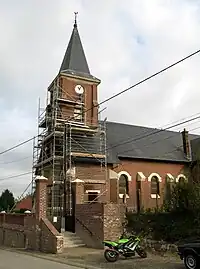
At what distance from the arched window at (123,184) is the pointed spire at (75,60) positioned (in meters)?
10.9

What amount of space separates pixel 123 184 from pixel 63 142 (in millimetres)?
7487

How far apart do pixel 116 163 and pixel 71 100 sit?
7.55m

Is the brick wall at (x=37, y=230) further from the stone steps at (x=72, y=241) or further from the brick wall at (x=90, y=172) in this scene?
the brick wall at (x=90, y=172)

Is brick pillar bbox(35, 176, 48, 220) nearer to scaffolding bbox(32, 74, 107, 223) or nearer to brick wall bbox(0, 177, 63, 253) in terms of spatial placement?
brick wall bbox(0, 177, 63, 253)

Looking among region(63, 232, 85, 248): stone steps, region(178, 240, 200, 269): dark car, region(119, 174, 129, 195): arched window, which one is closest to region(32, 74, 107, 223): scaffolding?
region(119, 174, 129, 195): arched window

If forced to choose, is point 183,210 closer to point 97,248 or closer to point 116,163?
point 97,248

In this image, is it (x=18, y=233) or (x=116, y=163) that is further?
(x=116, y=163)

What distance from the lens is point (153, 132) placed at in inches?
1563

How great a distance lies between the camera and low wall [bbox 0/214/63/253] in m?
17.0

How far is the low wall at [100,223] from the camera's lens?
1836 centimetres

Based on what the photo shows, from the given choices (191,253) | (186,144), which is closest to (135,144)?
(186,144)

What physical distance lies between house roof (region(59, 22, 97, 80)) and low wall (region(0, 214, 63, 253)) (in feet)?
54.8

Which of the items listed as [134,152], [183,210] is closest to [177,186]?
[183,210]

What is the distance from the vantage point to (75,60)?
3709 cm
